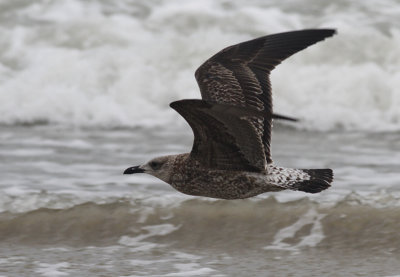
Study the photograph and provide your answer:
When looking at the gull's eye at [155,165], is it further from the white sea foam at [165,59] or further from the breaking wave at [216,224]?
the white sea foam at [165,59]

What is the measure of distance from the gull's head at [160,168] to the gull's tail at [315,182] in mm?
746

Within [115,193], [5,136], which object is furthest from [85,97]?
[115,193]

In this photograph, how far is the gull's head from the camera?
499 centimetres

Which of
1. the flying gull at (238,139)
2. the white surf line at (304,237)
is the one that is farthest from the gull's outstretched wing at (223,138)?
the white surf line at (304,237)

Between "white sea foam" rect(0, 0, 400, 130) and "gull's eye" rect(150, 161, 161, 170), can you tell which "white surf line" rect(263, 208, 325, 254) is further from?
"white sea foam" rect(0, 0, 400, 130)

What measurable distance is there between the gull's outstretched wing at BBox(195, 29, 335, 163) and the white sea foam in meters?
4.22

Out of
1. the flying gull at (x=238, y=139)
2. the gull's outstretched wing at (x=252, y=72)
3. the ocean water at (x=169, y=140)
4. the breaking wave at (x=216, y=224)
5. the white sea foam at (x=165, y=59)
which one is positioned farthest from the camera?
the white sea foam at (x=165, y=59)

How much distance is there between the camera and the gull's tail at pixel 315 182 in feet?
15.7

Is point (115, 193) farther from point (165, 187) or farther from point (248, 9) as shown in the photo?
point (248, 9)

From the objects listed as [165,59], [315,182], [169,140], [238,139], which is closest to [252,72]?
[238,139]

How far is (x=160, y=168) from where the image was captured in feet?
16.5

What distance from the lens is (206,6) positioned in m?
12.3

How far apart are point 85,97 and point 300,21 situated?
139 inches

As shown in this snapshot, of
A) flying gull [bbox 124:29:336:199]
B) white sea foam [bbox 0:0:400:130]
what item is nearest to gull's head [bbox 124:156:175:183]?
flying gull [bbox 124:29:336:199]
